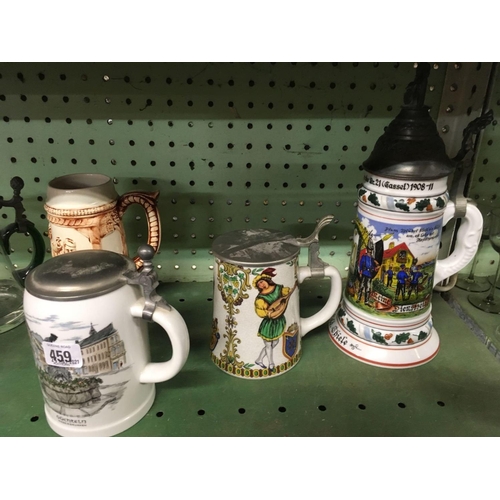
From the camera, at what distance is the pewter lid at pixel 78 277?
476mm

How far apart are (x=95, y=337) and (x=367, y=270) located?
0.40 m

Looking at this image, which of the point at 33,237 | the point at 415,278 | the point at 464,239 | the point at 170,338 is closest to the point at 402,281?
the point at 415,278

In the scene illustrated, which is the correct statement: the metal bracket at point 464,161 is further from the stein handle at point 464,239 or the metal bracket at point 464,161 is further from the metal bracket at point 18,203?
the metal bracket at point 18,203

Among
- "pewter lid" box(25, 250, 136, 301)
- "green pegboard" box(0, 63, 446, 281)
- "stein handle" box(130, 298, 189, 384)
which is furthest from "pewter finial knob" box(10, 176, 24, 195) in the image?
"stein handle" box(130, 298, 189, 384)

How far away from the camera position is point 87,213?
662mm

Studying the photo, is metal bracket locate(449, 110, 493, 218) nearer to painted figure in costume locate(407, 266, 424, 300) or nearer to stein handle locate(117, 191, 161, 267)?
painted figure in costume locate(407, 266, 424, 300)

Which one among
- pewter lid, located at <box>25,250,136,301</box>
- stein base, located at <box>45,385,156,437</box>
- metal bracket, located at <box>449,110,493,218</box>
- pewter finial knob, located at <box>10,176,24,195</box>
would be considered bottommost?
stein base, located at <box>45,385,156,437</box>

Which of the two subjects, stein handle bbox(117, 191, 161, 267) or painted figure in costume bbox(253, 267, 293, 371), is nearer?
painted figure in costume bbox(253, 267, 293, 371)

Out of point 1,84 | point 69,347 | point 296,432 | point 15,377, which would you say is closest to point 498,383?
point 296,432

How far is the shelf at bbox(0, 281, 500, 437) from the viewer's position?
21.7 inches

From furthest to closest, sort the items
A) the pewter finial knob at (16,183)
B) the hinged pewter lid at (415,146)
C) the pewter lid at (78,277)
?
1. the pewter finial knob at (16,183)
2. the hinged pewter lid at (415,146)
3. the pewter lid at (78,277)

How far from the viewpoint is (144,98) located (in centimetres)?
77

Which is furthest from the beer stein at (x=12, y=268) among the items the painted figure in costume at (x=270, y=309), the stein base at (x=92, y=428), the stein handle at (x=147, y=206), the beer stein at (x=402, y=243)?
the beer stein at (x=402, y=243)

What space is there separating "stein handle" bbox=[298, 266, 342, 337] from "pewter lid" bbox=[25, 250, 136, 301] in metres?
0.26
